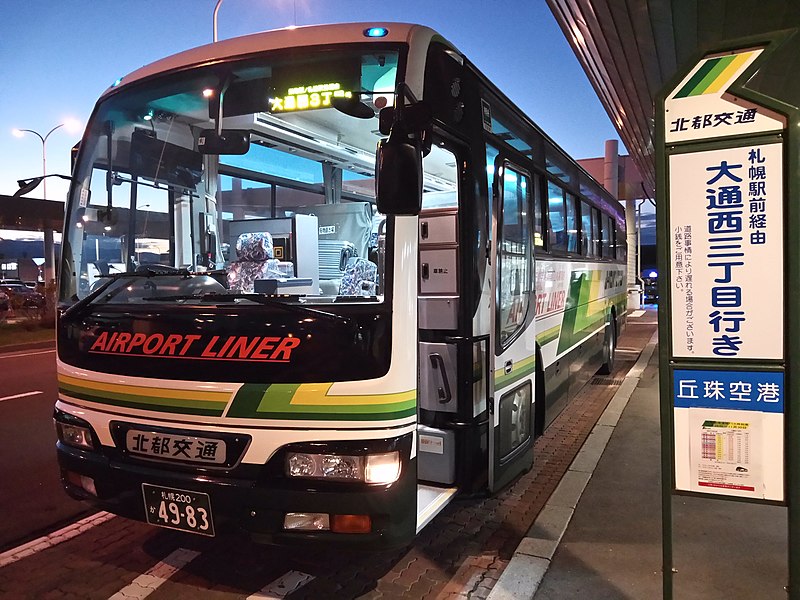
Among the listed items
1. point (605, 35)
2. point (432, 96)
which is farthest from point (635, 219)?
point (432, 96)

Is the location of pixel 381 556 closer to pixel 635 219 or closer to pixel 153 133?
pixel 153 133

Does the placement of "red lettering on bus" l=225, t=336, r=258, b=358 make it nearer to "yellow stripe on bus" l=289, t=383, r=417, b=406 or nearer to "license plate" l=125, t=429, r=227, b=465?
"yellow stripe on bus" l=289, t=383, r=417, b=406

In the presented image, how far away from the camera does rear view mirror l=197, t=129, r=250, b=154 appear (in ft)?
12.5

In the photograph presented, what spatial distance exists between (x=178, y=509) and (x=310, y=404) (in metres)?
0.94

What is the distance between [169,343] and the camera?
3334mm

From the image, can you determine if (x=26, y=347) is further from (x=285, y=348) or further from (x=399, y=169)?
(x=399, y=169)

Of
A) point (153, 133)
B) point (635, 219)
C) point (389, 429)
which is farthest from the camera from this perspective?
point (635, 219)

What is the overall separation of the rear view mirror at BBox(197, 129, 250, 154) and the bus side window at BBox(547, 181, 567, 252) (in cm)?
331

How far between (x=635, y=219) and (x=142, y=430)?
26.5 meters

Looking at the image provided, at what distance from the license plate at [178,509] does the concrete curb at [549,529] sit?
5.46 feet

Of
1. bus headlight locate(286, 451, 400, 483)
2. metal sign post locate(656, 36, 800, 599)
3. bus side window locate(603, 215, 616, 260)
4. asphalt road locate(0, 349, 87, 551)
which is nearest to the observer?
metal sign post locate(656, 36, 800, 599)

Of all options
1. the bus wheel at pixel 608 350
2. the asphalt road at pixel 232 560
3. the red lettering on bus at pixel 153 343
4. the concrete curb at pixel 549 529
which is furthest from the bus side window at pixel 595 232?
the red lettering on bus at pixel 153 343

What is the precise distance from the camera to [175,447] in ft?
10.9

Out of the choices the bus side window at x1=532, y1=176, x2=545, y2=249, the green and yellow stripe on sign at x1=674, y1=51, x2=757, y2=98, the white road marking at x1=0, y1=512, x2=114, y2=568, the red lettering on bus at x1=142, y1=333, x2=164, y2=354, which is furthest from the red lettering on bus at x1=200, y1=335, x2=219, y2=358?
the bus side window at x1=532, y1=176, x2=545, y2=249
